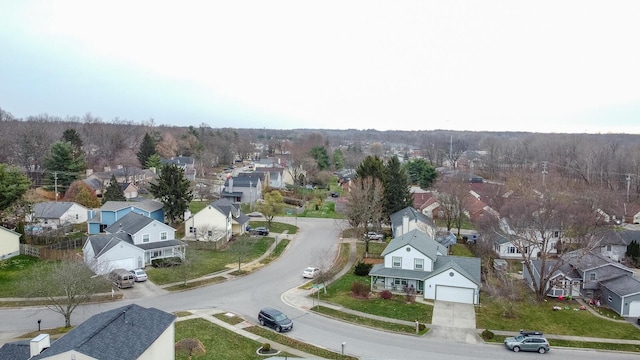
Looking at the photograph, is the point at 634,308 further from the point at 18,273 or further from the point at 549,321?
the point at 18,273

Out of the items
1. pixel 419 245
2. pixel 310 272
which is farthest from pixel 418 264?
pixel 310 272

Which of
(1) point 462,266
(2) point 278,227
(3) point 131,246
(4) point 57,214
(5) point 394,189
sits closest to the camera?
(1) point 462,266

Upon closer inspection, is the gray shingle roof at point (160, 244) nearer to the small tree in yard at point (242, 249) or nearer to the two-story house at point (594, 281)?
the small tree in yard at point (242, 249)

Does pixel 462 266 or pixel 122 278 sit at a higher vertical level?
pixel 462 266

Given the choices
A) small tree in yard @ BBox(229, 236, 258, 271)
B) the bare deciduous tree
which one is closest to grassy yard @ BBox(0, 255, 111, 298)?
small tree in yard @ BBox(229, 236, 258, 271)

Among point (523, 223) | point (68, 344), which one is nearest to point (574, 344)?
point (523, 223)

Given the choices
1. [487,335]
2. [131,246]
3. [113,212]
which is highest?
[113,212]

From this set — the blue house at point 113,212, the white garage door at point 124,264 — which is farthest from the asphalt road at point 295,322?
the blue house at point 113,212
